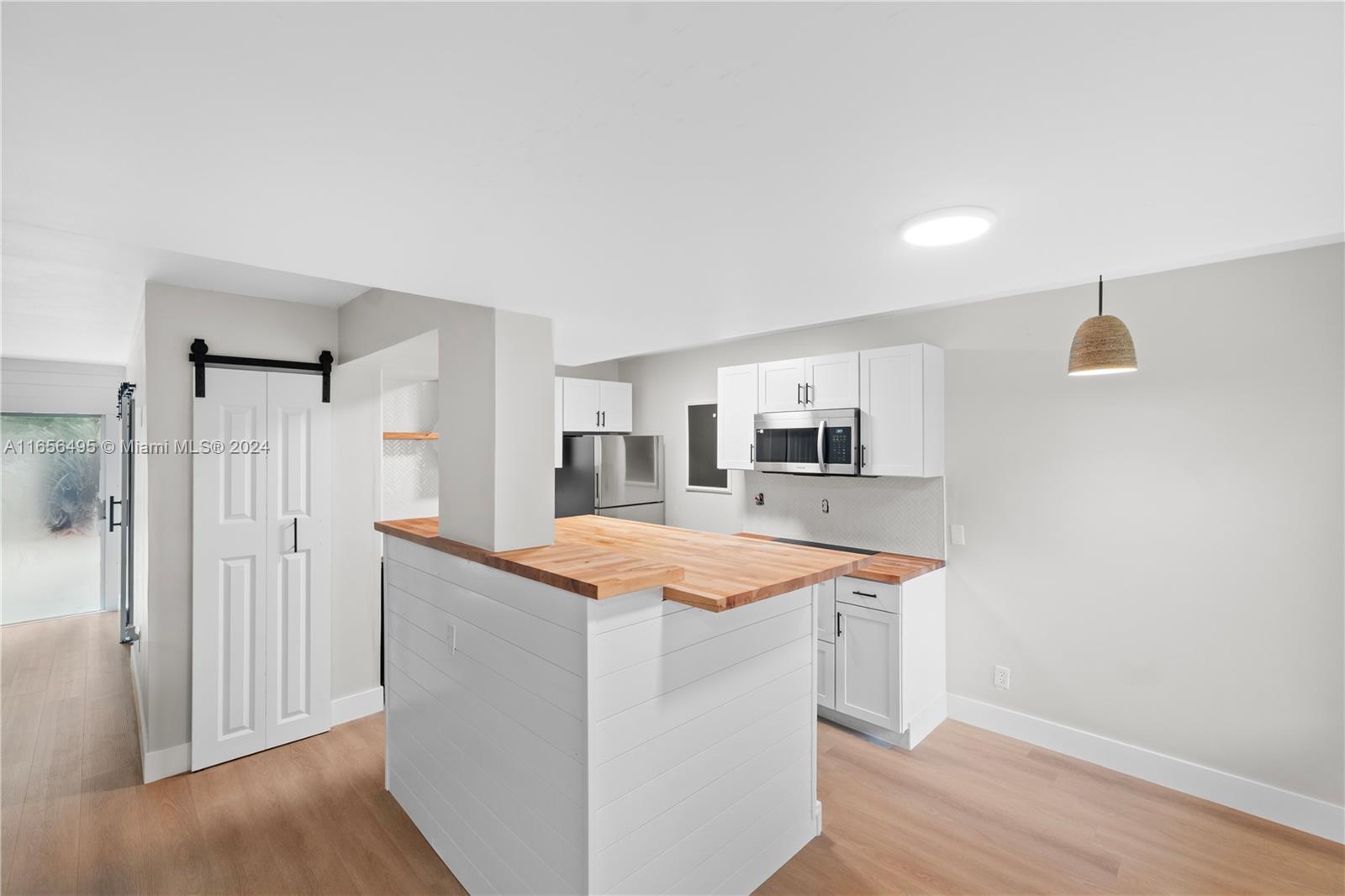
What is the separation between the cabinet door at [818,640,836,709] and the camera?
3584mm

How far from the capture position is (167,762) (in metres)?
3.04

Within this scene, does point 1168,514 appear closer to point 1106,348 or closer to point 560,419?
point 1106,348

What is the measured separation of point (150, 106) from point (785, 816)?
2.75 m

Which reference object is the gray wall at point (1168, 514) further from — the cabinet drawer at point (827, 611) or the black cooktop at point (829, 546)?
the cabinet drawer at point (827, 611)

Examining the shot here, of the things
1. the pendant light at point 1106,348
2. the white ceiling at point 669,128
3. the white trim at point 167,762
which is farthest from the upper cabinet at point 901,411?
the white trim at point 167,762

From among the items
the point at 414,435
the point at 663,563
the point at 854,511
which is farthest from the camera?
the point at 854,511

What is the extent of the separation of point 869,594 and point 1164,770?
156 centimetres

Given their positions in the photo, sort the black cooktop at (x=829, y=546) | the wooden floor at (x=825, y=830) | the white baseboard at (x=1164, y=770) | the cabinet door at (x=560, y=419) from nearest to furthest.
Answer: the wooden floor at (x=825, y=830), the white baseboard at (x=1164, y=770), the black cooktop at (x=829, y=546), the cabinet door at (x=560, y=419)

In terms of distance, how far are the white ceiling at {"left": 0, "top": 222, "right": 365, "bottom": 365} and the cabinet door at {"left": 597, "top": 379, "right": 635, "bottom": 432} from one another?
2.51 m

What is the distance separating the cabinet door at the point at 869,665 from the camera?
3.30 m

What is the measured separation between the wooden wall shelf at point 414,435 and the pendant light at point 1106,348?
3.49m

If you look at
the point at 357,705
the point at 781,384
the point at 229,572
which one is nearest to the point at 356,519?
the point at 229,572

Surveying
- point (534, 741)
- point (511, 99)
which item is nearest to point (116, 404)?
point (534, 741)

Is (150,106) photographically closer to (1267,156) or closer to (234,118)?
(234,118)
